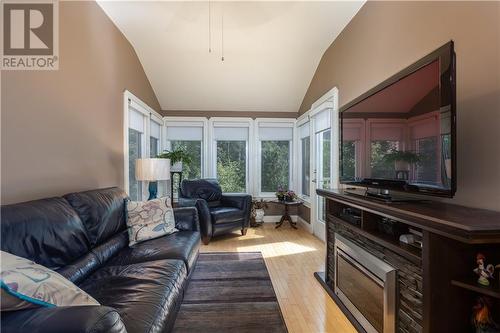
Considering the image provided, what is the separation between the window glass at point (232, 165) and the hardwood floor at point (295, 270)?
1002 mm

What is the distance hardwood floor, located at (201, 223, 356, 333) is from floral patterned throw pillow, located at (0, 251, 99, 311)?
4.59 feet

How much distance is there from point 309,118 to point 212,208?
2.23m

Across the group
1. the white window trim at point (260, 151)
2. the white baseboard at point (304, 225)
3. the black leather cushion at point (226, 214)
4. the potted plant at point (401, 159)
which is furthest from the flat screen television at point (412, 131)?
the white window trim at point (260, 151)

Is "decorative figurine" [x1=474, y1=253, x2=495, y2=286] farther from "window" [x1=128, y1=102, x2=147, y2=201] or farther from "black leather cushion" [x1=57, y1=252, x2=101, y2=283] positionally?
"window" [x1=128, y1=102, x2=147, y2=201]

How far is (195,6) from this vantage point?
2.74 m

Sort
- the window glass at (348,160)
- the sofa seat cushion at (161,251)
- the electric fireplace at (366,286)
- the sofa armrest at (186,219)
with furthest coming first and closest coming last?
the sofa armrest at (186,219) → the window glass at (348,160) → the sofa seat cushion at (161,251) → the electric fireplace at (366,286)

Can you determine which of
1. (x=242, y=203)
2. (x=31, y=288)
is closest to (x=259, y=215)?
(x=242, y=203)

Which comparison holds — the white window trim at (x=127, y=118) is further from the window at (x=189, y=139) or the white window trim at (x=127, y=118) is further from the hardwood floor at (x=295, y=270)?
the hardwood floor at (x=295, y=270)

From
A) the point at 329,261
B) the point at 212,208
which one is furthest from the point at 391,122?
the point at 212,208

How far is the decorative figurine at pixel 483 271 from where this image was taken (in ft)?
3.47

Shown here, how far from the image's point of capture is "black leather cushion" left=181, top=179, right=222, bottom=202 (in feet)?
13.5

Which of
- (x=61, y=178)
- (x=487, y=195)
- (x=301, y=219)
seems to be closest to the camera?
(x=487, y=195)

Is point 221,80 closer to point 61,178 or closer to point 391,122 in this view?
point 61,178

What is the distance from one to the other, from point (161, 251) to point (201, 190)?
219 cm
